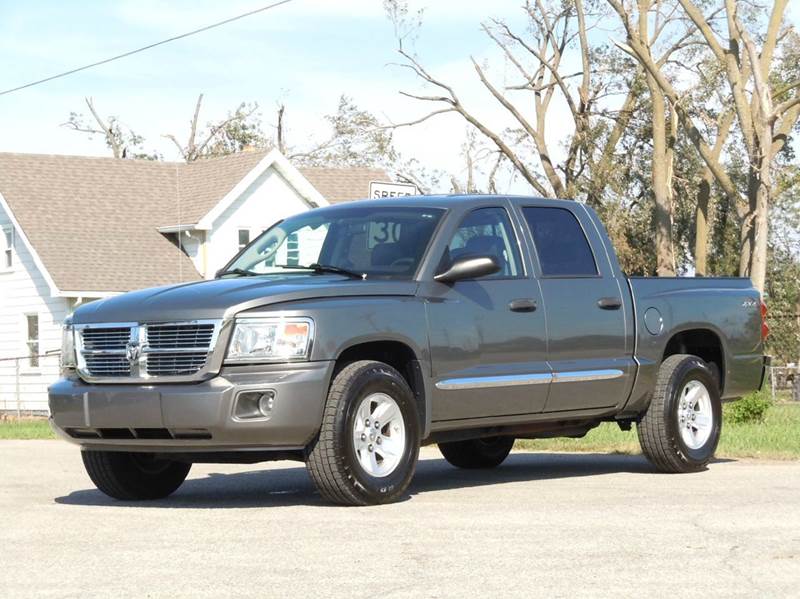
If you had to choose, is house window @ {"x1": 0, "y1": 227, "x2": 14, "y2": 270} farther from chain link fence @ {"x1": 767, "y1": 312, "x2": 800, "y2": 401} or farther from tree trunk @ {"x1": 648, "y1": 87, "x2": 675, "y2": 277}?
chain link fence @ {"x1": 767, "y1": 312, "x2": 800, "y2": 401}

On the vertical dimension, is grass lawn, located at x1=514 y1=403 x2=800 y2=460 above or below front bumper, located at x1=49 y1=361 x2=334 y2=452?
below

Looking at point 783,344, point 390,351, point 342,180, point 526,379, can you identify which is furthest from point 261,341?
point 783,344

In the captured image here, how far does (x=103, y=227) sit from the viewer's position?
1597 inches

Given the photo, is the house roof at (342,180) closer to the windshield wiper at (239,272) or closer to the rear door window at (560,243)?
the rear door window at (560,243)

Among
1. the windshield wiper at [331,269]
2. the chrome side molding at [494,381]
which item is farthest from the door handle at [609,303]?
the windshield wiper at [331,269]

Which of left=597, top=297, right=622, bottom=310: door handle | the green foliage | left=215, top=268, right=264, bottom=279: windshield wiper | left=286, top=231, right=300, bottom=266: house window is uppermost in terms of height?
left=286, top=231, right=300, bottom=266: house window

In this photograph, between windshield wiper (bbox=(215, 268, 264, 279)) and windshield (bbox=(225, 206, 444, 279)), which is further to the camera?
windshield wiper (bbox=(215, 268, 264, 279))

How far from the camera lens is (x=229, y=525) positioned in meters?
8.77

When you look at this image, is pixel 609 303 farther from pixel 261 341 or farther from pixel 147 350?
pixel 147 350

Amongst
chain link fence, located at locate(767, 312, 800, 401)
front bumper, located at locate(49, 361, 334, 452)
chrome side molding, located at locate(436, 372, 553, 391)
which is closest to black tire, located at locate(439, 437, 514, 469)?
chrome side molding, located at locate(436, 372, 553, 391)

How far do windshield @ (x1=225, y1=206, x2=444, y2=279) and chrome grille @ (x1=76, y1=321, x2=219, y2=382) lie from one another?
1303mm

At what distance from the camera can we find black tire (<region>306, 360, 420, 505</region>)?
368 inches

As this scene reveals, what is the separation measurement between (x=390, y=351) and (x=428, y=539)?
2.26 meters

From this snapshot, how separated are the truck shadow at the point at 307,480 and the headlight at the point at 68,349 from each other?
3.22 feet
